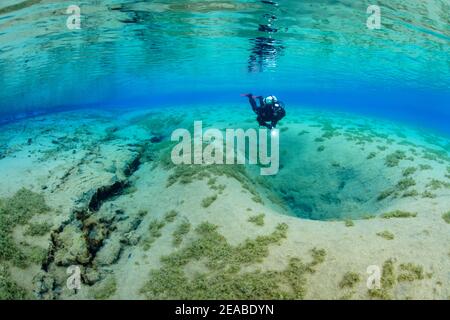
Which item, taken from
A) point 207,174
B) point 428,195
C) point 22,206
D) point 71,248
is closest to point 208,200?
point 207,174

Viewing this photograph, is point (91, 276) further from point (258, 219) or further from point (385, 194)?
point (385, 194)

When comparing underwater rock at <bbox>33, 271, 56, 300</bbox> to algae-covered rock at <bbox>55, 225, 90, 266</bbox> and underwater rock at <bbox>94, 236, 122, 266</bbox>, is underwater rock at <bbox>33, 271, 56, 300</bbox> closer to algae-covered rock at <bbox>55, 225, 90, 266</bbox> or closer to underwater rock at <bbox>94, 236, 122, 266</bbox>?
algae-covered rock at <bbox>55, 225, 90, 266</bbox>

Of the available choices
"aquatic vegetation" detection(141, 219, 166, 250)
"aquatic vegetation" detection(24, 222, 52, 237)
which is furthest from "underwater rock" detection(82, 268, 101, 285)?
"aquatic vegetation" detection(24, 222, 52, 237)

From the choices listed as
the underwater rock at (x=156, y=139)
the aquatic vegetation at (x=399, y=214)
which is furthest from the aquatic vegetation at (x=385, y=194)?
the underwater rock at (x=156, y=139)

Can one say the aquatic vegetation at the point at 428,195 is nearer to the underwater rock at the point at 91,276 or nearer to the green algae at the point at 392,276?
the green algae at the point at 392,276

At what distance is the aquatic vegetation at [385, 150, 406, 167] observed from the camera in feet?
50.9

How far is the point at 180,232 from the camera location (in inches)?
402

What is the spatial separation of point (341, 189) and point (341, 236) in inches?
282

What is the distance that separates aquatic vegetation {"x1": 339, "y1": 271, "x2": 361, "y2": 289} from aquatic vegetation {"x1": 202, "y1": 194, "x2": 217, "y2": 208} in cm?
545

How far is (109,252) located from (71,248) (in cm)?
120

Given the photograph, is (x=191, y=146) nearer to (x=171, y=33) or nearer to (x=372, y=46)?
(x=171, y=33)

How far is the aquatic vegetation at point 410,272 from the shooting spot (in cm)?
715

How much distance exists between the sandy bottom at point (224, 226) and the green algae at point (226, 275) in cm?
3

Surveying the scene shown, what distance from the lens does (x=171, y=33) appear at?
85.7 feet
